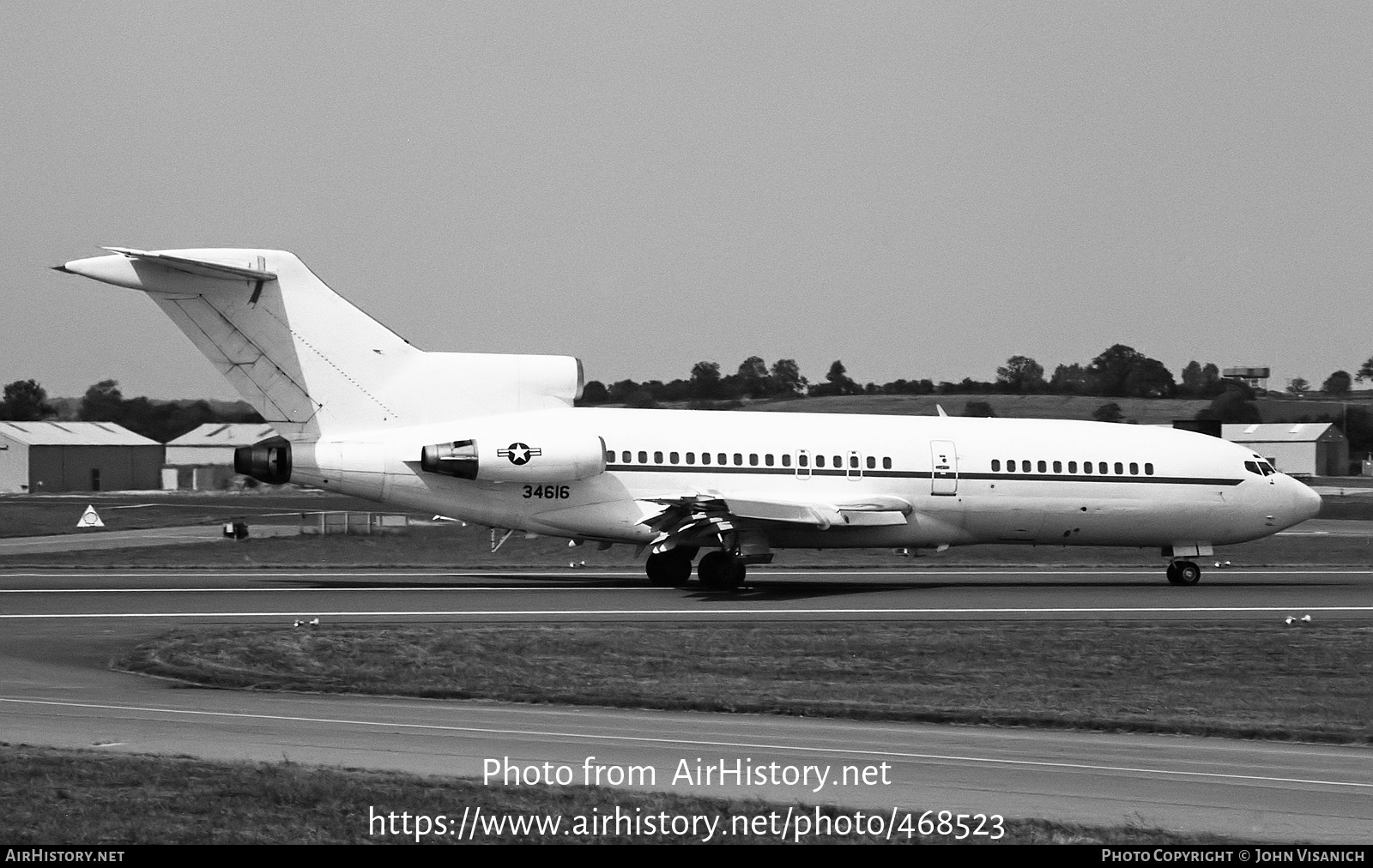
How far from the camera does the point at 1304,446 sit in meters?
80.8

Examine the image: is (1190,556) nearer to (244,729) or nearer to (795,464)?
(795,464)

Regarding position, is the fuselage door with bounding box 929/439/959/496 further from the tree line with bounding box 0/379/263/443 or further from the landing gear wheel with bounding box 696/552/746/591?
the tree line with bounding box 0/379/263/443

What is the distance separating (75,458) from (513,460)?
73.0m

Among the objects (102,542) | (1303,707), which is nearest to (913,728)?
(1303,707)

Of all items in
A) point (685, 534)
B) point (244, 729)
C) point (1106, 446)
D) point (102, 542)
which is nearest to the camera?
point (244, 729)

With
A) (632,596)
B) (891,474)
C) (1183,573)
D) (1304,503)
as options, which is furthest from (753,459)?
(1304,503)

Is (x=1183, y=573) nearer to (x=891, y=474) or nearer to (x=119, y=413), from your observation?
(x=891, y=474)

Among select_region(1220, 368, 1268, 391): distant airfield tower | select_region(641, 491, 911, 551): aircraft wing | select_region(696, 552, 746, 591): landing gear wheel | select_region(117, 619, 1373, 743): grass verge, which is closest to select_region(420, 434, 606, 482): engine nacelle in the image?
select_region(641, 491, 911, 551): aircraft wing

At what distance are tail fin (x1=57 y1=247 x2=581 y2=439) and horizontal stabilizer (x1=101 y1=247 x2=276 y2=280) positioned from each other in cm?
3

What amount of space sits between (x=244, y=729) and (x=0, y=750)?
210 centimetres

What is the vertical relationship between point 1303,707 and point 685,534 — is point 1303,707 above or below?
below

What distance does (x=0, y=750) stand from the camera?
38.2 ft

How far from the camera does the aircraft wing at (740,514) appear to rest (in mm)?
26422

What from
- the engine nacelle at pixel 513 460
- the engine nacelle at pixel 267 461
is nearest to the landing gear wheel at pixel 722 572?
the engine nacelle at pixel 513 460
